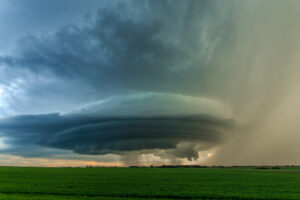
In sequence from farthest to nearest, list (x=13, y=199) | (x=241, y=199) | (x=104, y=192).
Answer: (x=104, y=192)
(x=241, y=199)
(x=13, y=199)

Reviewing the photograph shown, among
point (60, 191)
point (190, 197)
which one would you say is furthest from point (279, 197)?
point (60, 191)

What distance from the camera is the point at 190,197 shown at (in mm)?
36375

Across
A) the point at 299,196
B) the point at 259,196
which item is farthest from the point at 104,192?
the point at 299,196

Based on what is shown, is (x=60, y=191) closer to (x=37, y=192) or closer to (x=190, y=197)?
(x=37, y=192)

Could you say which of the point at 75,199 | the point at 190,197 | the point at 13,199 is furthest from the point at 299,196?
the point at 13,199

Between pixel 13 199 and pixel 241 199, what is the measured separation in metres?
33.1

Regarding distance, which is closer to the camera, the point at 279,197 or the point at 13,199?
the point at 13,199

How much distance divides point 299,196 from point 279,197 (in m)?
3.85

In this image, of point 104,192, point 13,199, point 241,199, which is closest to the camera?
point 13,199

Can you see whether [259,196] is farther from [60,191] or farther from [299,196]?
[60,191]

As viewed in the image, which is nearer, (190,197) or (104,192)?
(190,197)

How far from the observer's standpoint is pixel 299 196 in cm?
3716

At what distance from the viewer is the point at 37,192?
40.3 metres

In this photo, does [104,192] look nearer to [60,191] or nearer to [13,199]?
[60,191]
